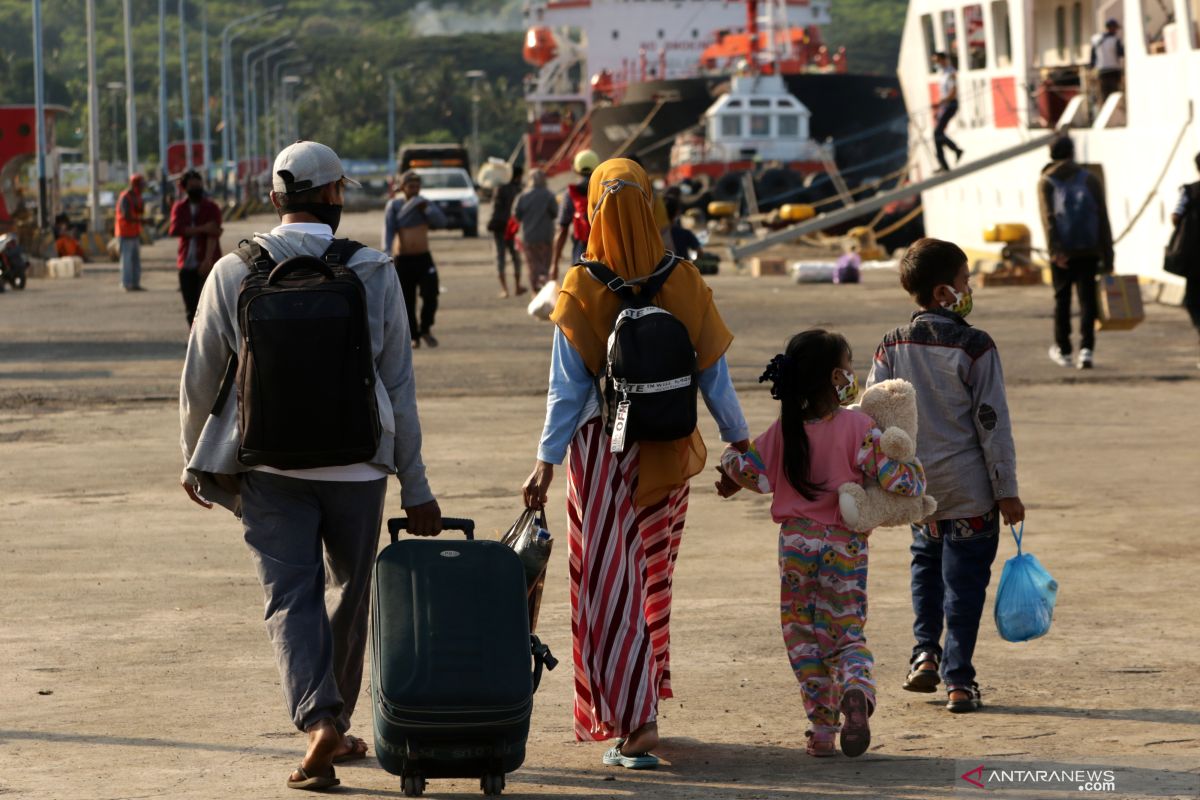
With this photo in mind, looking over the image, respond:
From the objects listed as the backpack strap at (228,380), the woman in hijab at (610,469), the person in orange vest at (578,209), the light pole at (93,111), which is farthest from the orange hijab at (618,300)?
the light pole at (93,111)

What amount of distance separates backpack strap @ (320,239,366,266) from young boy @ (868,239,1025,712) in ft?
5.46

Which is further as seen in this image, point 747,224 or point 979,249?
point 747,224

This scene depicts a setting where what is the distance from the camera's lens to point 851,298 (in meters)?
25.7

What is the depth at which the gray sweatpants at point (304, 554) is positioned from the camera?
5.43m

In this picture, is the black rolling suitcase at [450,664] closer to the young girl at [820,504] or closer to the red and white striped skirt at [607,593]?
the red and white striped skirt at [607,593]

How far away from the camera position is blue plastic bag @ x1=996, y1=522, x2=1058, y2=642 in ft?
20.6

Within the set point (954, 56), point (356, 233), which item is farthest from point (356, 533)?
point (356, 233)

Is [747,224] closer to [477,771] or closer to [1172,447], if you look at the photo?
[1172,447]

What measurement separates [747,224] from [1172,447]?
121 ft

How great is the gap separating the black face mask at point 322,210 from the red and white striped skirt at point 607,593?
886 millimetres

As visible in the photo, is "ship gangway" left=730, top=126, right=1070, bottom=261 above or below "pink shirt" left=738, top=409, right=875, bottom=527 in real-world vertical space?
above

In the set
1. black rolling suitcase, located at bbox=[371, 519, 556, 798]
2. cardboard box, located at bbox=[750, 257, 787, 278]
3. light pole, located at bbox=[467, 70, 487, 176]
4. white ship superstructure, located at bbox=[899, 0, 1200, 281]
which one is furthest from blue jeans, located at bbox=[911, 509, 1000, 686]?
light pole, located at bbox=[467, 70, 487, 176]

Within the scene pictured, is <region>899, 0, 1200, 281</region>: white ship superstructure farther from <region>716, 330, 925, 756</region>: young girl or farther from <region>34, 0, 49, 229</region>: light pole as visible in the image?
<region>716, 330, 925, 756</region>: young girl

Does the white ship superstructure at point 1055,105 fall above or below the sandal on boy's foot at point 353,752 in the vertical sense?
above
